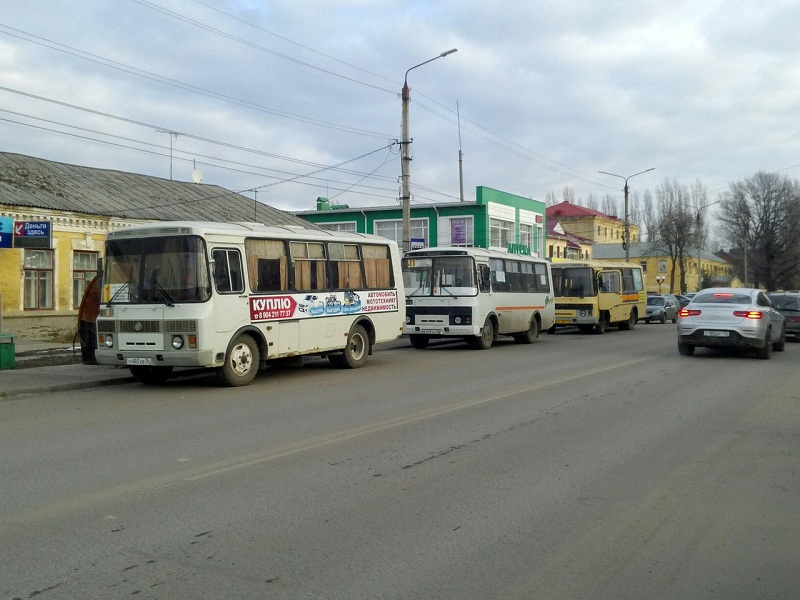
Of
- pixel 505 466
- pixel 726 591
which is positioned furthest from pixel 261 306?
pixel 726 591

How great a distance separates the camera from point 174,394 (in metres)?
12.9

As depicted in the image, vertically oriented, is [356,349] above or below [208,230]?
below

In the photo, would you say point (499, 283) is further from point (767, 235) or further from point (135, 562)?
point (767, 235)

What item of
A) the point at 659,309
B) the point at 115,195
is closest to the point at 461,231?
the point at 659,309

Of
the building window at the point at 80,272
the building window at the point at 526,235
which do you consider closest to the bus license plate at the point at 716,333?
Result: the building window at the point at 80,272

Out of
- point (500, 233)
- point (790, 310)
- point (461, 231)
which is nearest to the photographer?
point (790, 310)

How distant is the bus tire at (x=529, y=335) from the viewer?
25.3 m

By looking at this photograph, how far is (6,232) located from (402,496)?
57.6 ft

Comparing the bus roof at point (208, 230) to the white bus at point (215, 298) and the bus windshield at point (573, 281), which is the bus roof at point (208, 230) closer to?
the white bus at point (215, 298)

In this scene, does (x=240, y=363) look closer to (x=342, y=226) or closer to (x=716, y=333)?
(x=716, y=333)

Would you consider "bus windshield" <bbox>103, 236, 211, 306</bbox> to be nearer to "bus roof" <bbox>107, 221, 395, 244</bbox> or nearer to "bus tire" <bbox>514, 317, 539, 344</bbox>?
"bus roof" <bbox>107, 221, 395, 244</bbox>

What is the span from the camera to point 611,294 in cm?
3144

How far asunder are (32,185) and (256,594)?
24862 mm

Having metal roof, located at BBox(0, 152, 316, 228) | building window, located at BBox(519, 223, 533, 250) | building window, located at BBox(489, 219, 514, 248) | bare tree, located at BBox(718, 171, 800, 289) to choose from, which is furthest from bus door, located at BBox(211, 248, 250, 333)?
bare tree, located at BBox(718, 171, 800, 289)
